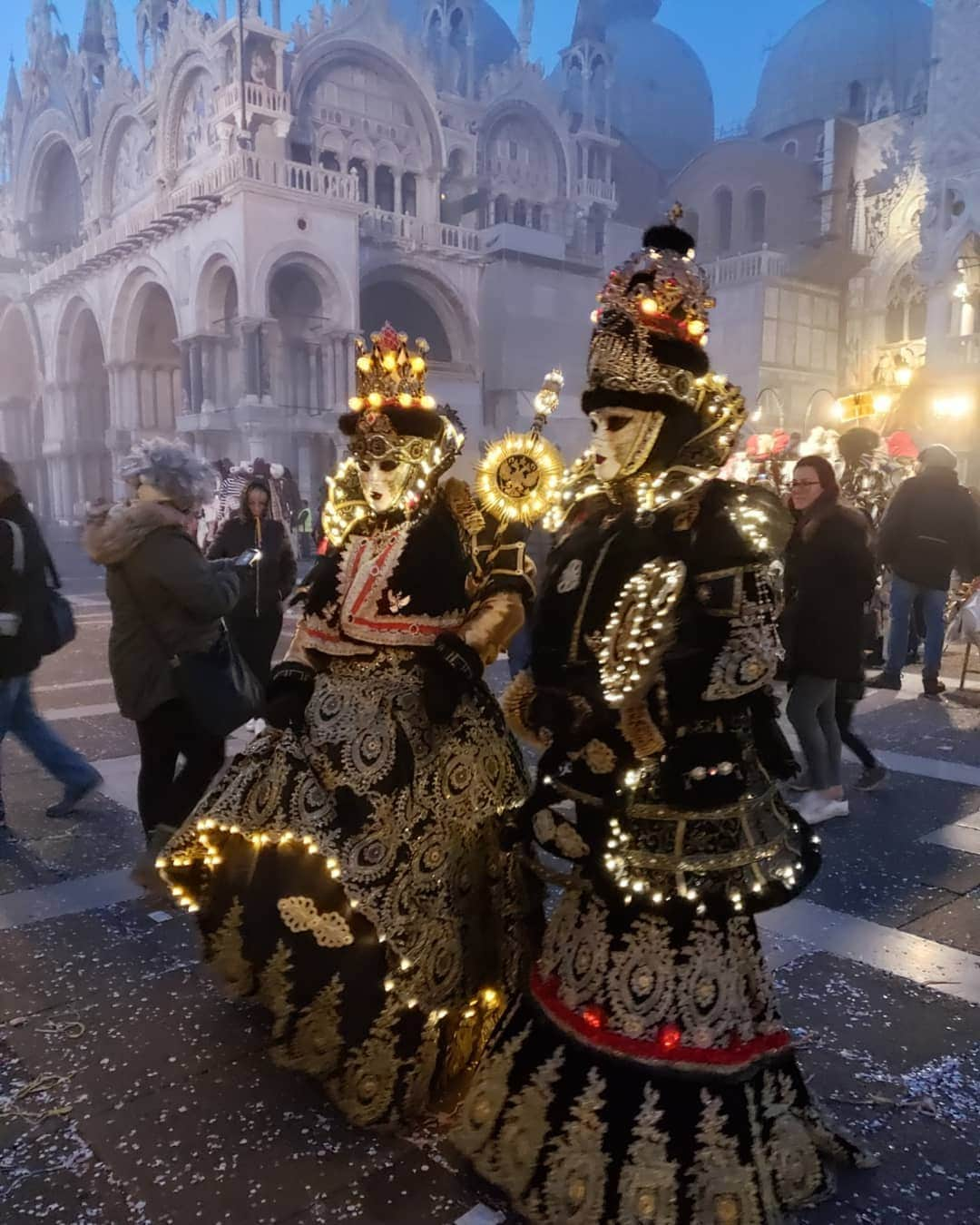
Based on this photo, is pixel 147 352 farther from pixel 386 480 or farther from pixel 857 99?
pixel 386 480

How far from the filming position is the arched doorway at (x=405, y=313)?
27.5m

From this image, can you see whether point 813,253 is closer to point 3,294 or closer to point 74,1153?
point 3,294

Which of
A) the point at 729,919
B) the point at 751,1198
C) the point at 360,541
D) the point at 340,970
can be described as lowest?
the point at 751,1198

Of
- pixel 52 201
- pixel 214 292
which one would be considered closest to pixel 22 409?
pixel 52 201

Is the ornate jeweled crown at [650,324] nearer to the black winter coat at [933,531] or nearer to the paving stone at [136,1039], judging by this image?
the paving stone at [136,1039]

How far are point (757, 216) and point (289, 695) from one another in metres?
32.8

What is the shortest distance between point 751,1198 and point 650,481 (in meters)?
1.67

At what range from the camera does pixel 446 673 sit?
111 inches

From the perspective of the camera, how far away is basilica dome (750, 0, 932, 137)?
32.8 meters

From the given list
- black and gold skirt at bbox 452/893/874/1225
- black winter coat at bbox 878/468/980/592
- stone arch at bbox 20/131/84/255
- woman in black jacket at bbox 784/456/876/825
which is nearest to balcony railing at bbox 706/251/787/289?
black winter coat at bbox 878/468/980/592

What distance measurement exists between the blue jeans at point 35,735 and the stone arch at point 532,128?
29.0m

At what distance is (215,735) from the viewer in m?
4.28

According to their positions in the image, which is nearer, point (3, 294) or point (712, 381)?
point (712, 381)

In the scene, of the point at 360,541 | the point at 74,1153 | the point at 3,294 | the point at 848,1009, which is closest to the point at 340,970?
the point at 74,1153
